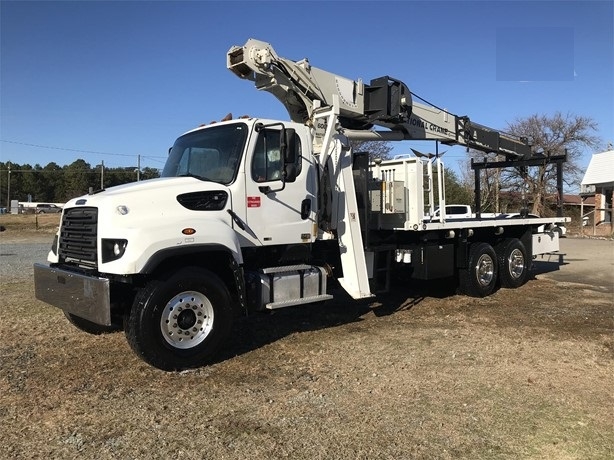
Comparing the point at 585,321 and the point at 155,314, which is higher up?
the point at 155,314

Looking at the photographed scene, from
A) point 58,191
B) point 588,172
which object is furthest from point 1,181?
point 588,172

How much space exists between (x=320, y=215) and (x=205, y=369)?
2675mm

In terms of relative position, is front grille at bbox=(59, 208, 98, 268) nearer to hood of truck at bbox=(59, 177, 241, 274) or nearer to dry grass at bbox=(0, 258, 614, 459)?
hood of truck at bbox=(59, 177, 241, 274)

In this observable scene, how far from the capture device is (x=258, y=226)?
6305 millimetres

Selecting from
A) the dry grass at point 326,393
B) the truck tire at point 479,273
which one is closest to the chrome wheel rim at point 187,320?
the dry grass at point 326,393

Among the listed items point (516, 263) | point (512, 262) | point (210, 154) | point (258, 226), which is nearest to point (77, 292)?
point (258, 226)


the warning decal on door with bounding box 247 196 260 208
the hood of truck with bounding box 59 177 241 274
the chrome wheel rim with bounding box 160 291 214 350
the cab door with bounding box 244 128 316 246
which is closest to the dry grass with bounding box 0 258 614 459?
the chrome wheel rim with bounding box 160 291 214 350

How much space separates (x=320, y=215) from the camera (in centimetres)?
718

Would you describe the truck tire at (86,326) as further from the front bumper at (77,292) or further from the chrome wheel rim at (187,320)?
the chrome wheel rim at (187,320)

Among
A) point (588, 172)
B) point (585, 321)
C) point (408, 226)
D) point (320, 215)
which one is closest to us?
point (320, 215)

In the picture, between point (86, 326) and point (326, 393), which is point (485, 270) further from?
point (86, 326)

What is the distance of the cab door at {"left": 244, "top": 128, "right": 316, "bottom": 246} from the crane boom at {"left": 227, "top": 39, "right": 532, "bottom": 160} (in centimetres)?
121

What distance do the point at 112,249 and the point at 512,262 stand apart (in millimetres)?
8308

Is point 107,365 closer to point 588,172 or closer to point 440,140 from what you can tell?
point 440,140
